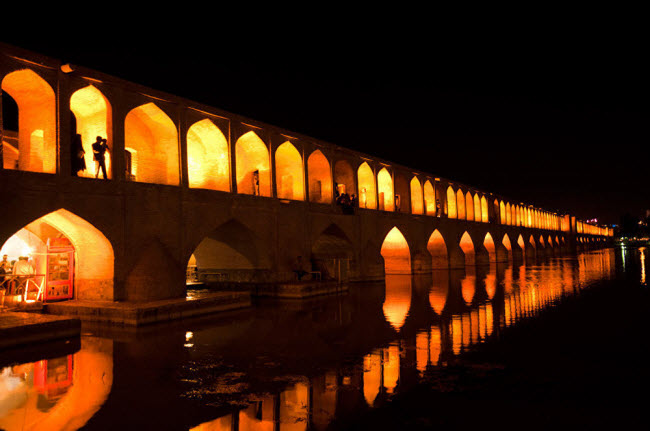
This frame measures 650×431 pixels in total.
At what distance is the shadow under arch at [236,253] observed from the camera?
540 inches

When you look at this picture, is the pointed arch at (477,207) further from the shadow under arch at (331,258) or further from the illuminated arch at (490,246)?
the shadow under arch at (331,258)

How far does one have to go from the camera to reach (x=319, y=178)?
1741 centimetres

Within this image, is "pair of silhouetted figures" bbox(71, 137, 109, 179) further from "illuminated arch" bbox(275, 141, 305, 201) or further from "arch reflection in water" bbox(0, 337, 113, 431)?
"illuminated arch" bbox(275, 141, 305, 201)

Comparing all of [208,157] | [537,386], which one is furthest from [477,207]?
[537,386]

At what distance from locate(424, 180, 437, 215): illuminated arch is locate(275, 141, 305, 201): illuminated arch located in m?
9.76

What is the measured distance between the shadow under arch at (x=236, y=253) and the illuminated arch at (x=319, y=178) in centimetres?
427

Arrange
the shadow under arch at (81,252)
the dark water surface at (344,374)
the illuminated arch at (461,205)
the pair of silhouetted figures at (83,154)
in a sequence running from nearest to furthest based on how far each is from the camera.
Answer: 1. the dark water surface at (344,374)
2. the shadow under arch at (81,252)
3. the pair of silhouetted figures at (83,154)
4. the illuminated arch at (461,205)

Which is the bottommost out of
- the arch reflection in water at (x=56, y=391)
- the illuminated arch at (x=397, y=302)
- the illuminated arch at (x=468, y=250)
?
the illuminated arch at (x=397, y=302)

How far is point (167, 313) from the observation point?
934cm

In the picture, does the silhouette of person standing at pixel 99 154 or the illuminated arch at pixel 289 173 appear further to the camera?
the illuminated arch at pixel 289 173

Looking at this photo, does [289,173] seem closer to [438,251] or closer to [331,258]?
[331,258]

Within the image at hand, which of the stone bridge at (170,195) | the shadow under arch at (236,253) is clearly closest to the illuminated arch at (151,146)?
the stone bridge at (170,195)

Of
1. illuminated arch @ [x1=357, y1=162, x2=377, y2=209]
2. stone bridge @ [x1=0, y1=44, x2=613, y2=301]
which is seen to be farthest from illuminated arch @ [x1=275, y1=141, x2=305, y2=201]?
illuminated arch @ [x1=357, y1=162, x2=377, y2=209]

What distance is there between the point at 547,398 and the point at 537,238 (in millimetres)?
43299
